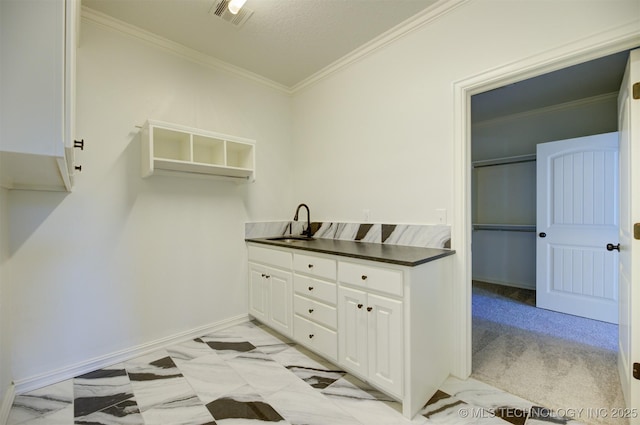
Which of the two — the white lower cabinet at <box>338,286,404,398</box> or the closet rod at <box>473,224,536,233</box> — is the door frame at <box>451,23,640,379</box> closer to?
the white lower cabinet at <box>338,286,404,398</box>

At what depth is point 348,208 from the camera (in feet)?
9.12

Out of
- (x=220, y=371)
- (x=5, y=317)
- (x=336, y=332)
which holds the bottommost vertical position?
(x=220, y=371)

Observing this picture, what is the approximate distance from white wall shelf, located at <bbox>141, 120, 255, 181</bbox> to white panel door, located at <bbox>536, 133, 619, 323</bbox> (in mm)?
3450

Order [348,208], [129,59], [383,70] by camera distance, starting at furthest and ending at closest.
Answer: [348,208] < [383,70] < [129,59]

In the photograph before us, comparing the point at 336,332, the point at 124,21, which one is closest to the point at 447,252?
the point at 336,332

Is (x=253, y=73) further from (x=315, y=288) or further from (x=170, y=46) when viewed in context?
(x=315, y=288)

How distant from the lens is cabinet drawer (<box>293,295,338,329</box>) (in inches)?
78.8

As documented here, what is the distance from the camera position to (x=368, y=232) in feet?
→ 8.40

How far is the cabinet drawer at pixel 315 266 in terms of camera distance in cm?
200

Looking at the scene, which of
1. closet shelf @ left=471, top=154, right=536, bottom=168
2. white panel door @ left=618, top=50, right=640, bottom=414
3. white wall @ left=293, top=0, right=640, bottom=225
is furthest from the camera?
closet shelf @ left=471, top=154, right=536, bottom=168

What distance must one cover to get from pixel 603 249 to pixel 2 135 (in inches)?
179

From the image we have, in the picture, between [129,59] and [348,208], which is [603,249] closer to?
[348,208]

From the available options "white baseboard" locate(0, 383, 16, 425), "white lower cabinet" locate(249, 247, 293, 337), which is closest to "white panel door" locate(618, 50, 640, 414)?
"white lower cabinet" locate(249, 247, 293, 337)

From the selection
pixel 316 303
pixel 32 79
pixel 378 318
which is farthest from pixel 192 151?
pixel 378 318
